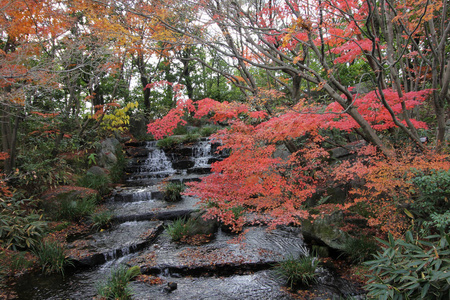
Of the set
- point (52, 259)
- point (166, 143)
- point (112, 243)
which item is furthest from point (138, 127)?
point (52, 259)

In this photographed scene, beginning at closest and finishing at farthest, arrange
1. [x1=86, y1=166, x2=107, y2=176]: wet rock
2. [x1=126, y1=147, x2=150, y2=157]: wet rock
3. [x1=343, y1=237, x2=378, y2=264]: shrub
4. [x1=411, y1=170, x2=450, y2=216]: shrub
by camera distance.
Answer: [x1=411, y1=170, x2=450, y2=216]: shrub, [x1=343, y1=237, x2=378, y2=264]: shrub, [x1=86, y1=166, x2=107, y2=176]: wet rock, [x1=126, y1=147, x2=150, y2=157]: wet rock

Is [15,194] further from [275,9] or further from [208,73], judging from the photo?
[208,73]

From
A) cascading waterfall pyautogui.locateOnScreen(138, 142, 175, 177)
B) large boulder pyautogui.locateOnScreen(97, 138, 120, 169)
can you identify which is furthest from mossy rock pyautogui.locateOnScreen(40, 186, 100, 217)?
cascading waterfall pyautogui.locateOnScreen(138, 142, 175, 177)

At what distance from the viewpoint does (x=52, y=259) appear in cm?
527

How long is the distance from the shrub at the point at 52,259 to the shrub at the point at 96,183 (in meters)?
4.35

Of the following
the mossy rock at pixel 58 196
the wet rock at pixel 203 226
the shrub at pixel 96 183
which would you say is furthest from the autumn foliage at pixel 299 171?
the shrub at pixel 96 183

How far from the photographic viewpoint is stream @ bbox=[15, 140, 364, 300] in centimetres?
454

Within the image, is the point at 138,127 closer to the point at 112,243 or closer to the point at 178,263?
the point at 112,243

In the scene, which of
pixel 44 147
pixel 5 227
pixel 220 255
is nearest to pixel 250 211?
pixel 220 255

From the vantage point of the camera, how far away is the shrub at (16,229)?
19.2 ft

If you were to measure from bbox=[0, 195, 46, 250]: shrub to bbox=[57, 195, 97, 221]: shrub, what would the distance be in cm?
116

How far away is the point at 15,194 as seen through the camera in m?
6.79

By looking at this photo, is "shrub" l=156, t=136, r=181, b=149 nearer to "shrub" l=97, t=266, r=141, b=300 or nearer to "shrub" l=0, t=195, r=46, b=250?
"shrub" l=0, t=195, r=46, b=250

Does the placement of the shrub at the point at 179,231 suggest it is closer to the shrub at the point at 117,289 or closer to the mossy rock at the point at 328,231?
the shrub at the point at 117,289
